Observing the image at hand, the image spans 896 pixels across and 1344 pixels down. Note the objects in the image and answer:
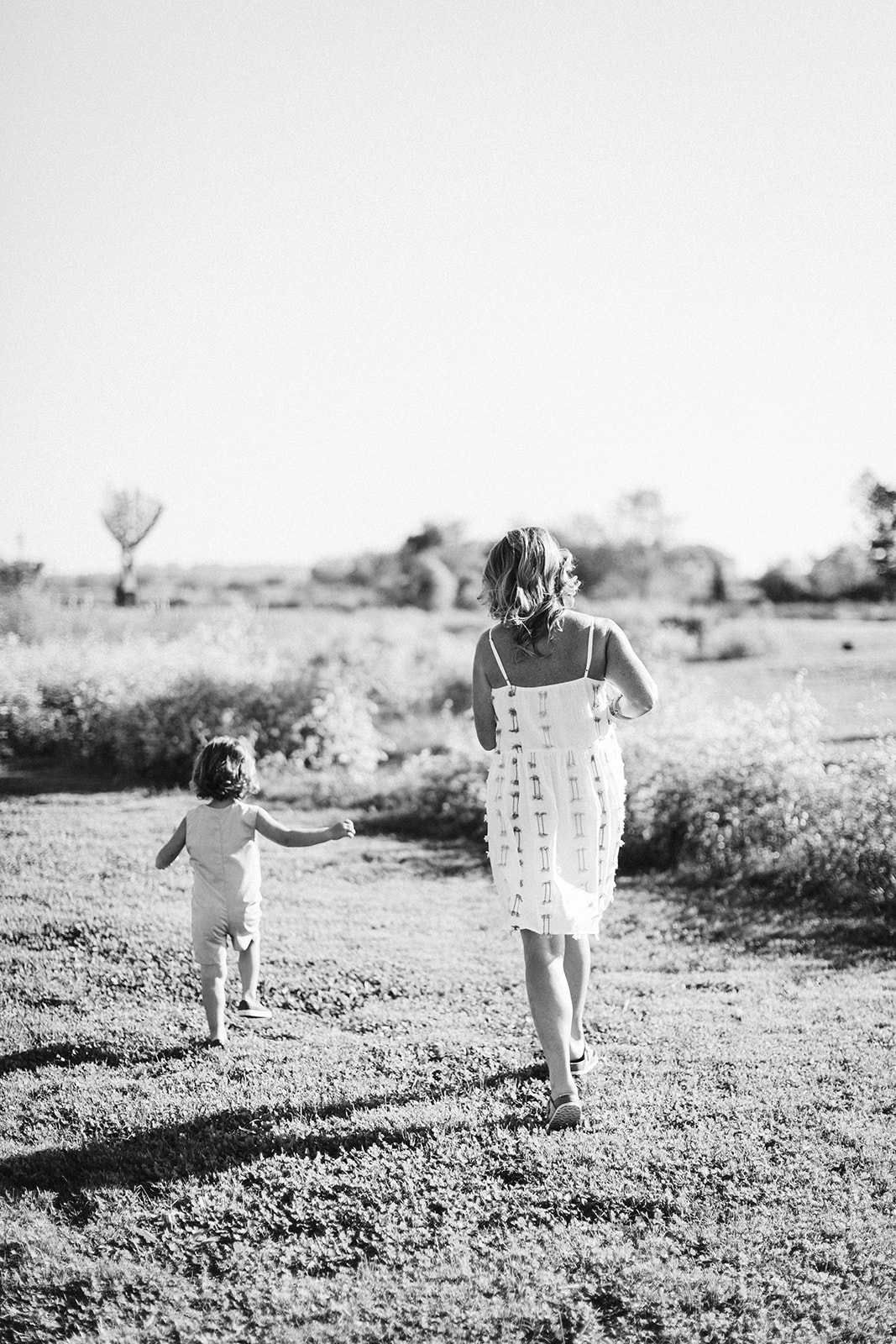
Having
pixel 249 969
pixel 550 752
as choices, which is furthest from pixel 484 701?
pixel 249 969

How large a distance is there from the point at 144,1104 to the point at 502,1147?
129 cm

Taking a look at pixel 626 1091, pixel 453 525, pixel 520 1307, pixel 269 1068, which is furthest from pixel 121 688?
pixel 453 525

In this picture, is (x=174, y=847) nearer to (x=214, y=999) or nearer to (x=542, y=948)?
(x=214, y=999)

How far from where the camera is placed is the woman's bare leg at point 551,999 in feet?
11.8

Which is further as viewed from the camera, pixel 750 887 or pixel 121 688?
pixel 121 688

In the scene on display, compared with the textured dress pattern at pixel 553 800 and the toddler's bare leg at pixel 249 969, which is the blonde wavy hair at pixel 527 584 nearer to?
the textured dress pattern at pixel 553 800

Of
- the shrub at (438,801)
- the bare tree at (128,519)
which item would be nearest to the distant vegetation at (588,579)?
the bare tree at (128,519)

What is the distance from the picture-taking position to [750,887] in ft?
23.2

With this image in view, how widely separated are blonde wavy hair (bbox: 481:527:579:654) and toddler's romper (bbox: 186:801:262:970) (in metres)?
1.49

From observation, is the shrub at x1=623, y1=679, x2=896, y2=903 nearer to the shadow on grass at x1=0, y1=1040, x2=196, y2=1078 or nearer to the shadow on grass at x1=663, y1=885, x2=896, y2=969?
the shadow on grass at x1=663, y1=885, x2=896, y2=969

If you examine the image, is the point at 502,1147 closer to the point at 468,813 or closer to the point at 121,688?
the point at 468,813

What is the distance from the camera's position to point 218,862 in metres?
4.37

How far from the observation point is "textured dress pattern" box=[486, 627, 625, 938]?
12.0ft

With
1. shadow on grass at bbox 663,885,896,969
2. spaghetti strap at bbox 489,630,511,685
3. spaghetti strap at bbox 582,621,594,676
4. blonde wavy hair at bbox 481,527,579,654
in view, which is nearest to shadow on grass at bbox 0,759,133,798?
shadow on grass at bbox 663,885,896,969
